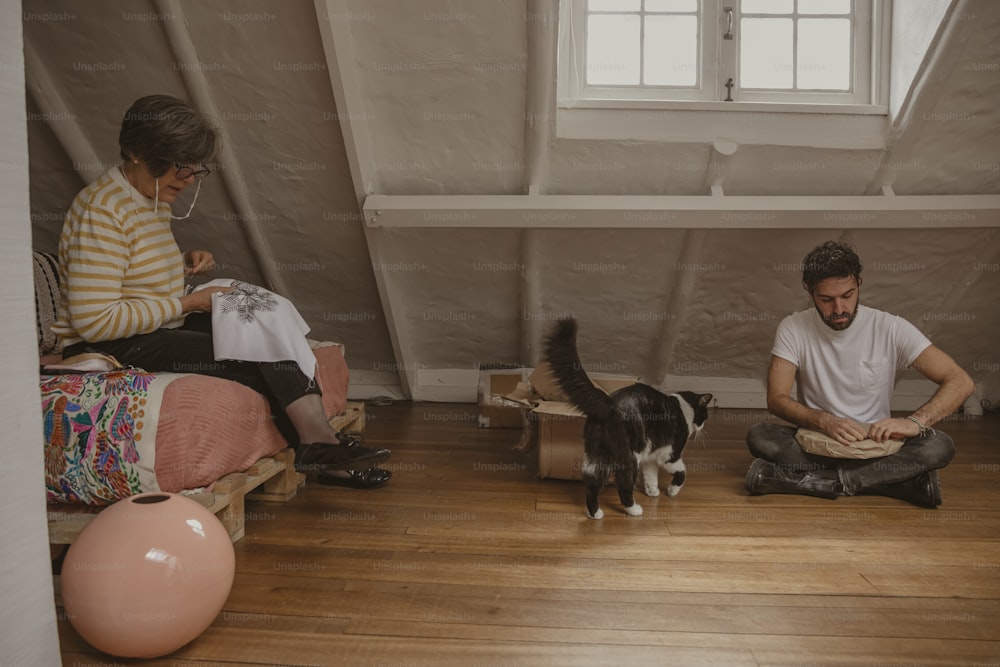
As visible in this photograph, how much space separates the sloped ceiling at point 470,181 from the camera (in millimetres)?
2717

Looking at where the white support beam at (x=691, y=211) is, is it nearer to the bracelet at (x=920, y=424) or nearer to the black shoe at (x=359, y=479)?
the bracelet at (x=920, y=424)

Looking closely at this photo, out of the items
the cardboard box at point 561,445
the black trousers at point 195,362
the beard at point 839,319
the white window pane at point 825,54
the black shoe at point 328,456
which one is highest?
the white window pane at point 825,54

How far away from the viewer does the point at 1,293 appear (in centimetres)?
103

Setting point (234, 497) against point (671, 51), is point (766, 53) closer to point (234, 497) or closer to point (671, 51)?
point (671, 51)

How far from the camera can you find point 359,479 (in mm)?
2498

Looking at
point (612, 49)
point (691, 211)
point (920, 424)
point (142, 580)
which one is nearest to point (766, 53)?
point (612, 49)

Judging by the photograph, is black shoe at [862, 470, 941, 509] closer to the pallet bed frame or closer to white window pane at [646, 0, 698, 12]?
the pallet bed frame

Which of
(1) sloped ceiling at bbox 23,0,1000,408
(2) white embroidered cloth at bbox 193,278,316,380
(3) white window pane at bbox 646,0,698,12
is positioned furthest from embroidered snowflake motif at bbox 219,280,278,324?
(3) white window pane at bbox 646,0,698,12

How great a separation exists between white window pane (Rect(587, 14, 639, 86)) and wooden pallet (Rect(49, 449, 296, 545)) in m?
2.26

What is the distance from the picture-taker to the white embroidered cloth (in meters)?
2.01

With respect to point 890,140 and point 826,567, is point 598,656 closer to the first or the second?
point 826,567

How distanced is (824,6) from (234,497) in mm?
3323

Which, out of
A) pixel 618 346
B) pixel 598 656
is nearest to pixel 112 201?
pixel 598 656

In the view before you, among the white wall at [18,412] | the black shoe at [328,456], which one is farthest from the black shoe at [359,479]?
the white wall at [18,412]
